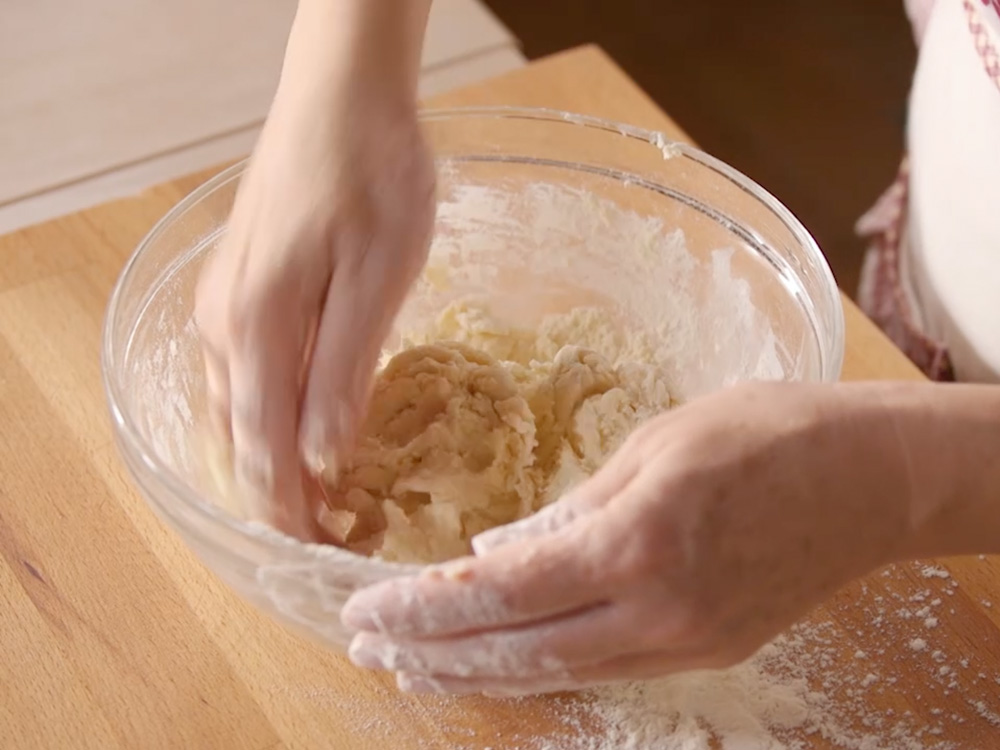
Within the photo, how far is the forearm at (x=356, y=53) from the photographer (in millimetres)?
740

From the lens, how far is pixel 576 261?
98 cm

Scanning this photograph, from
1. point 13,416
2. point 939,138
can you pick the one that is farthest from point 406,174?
point 939,138

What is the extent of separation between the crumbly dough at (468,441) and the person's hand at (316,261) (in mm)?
52

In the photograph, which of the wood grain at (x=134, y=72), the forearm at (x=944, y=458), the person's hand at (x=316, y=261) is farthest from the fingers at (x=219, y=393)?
the wood grain at (x=134, y=72)

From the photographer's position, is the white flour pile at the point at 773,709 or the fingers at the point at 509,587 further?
the white flour pile at the point at 773,709

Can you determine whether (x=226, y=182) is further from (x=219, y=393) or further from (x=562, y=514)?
(x=562, y=514)

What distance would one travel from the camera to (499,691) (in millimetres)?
623

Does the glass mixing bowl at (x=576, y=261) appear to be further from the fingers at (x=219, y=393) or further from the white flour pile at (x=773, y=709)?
the white flour pile at (x=773, y=709)

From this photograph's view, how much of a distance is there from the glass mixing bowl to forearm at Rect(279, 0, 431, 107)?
0.15m

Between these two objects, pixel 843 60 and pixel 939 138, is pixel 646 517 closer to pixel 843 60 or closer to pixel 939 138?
pixel 939 138

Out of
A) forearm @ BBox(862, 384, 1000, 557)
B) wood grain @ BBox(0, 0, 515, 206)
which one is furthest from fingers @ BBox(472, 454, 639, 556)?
wood grain @ BBox(0, 0, 515, 206)

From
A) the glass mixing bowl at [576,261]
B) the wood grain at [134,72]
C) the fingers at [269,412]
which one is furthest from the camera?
the wood grain at [134,72]

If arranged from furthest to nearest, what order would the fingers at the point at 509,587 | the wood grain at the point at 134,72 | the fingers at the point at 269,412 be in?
the wood grain at the point at 134,72, the fingers at the point at 269,412, the fingers at the point at 509,587

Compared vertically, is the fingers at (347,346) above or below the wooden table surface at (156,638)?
above
